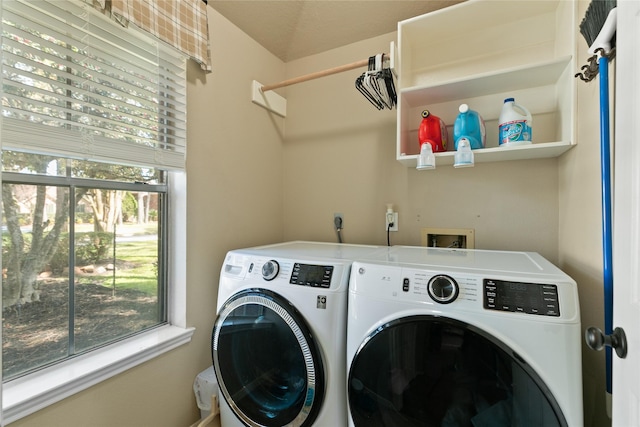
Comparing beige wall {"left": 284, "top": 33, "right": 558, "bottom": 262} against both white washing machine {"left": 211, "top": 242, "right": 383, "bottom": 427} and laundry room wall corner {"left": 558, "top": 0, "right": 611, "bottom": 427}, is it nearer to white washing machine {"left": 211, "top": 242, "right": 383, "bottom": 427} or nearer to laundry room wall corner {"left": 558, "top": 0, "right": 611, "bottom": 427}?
laundry room wall corner {"left": 558, "top": 0, "right": 611, "bottom": 427}

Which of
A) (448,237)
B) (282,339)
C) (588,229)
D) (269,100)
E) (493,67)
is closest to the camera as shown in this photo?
(588,229)

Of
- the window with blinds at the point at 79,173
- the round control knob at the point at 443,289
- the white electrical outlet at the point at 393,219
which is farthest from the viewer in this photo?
the white electrical outlet at the point at 393,219

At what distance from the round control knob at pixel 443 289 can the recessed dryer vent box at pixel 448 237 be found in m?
0.80

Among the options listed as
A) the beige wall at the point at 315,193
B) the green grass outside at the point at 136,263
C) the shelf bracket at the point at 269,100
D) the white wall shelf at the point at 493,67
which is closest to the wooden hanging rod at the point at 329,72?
the shelf bracket at the point at 269,100

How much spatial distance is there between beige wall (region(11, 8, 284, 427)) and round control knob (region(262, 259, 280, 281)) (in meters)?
0.50

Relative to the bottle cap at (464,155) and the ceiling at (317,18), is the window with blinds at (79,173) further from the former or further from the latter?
the bottle cap at (464,155)

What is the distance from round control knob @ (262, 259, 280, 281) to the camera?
48.6 inches

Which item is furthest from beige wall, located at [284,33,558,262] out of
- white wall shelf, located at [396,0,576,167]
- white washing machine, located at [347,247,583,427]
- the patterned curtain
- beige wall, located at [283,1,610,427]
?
the patterned curtain

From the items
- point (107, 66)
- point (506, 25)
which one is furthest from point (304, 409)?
point (506, 25)

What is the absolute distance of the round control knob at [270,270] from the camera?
123 cm

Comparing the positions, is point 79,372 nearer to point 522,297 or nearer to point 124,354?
point 124,354

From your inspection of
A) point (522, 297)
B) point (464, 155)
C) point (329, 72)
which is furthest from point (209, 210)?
point (522, 297)

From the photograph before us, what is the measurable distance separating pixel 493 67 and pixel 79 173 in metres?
2.02

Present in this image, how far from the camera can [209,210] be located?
1619 mm
